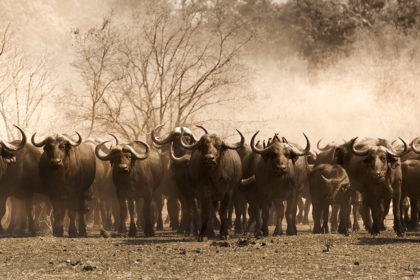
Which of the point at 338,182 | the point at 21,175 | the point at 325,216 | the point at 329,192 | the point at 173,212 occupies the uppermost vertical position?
the point at 21,175

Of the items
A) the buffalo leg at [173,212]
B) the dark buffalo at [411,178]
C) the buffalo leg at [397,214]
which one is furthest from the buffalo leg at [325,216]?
the buffalo leg at [173,212]

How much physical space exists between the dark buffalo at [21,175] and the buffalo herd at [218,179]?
0.08ft

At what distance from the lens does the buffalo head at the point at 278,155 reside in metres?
16.6

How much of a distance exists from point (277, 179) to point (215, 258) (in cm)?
467

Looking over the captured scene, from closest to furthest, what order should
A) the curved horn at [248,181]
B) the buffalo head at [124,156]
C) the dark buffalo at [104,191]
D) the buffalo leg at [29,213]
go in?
the buffalo head at [124,156]
the curved horn at [248,181]
the buffalo leg at [29,213]
the dark buffalo at [104,191]

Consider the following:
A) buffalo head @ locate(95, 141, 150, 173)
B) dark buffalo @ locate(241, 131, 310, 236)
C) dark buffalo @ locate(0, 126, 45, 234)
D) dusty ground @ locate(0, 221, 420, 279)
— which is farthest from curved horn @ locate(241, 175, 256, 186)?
dark buffalo @ locate(0, 126, 45, 234)

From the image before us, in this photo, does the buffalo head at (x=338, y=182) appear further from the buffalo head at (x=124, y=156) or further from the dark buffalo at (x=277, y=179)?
the buffalo head at (x=124, y=156)

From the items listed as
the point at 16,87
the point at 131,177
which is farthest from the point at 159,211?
the point at 16,87

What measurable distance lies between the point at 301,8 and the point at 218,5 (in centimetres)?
2084

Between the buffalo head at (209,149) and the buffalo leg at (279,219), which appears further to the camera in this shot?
the buffalo leg at (279,219)

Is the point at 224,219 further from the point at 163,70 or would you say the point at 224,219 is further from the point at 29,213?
the point at 163,70

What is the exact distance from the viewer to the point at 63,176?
59.1 ft

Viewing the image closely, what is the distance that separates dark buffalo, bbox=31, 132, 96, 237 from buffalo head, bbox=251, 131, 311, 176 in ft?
15.0

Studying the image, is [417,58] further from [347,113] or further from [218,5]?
[218,5]
